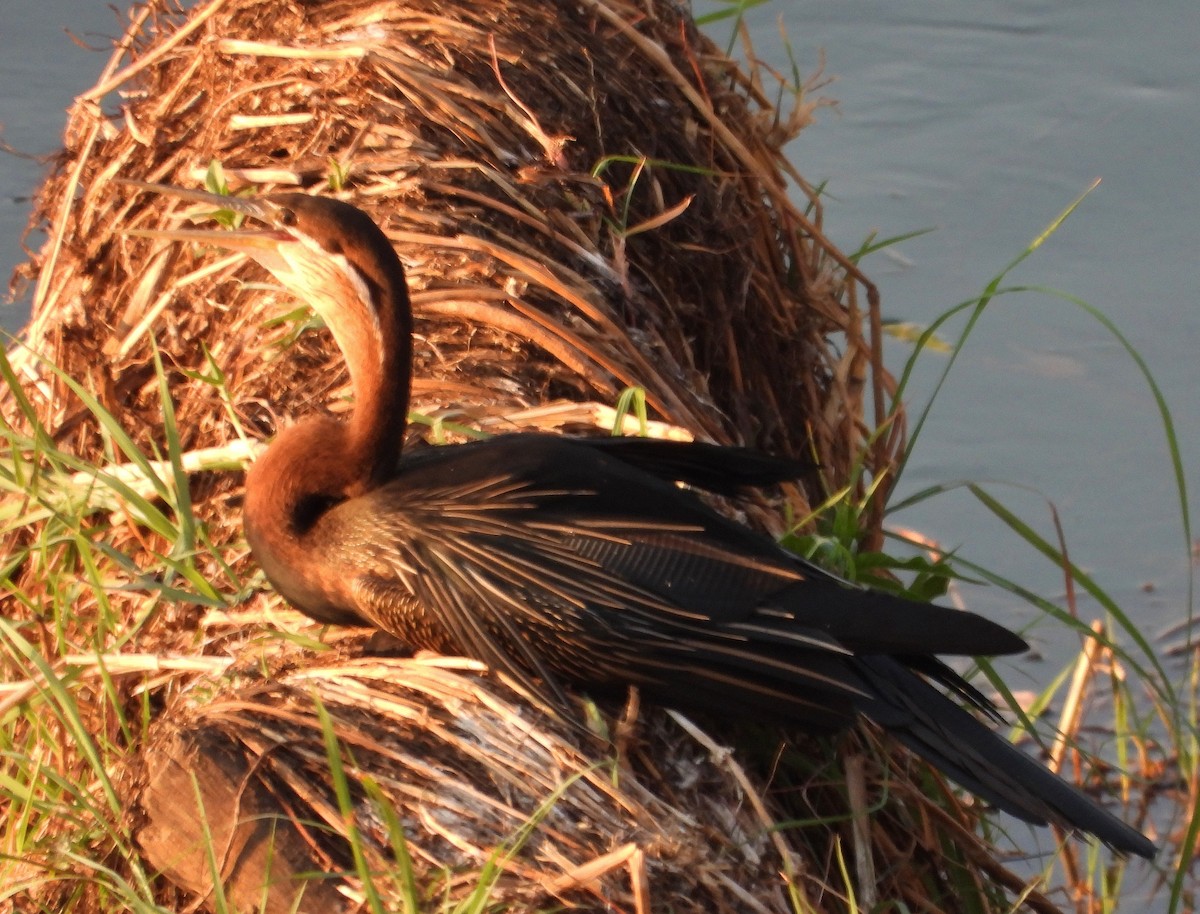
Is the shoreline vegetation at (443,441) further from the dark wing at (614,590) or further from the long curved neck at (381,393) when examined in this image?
the long curved neck at (381,393)

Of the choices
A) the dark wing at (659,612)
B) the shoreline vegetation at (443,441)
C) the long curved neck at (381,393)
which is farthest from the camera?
the long curved neck at (381,393)

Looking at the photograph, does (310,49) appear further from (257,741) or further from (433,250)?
(257,741)

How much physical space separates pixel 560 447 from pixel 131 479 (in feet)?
2.69

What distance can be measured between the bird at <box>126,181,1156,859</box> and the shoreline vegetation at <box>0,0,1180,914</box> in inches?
3.5

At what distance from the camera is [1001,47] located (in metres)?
5.77

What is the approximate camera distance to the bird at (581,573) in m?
2.38

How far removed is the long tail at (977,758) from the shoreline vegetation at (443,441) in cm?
12

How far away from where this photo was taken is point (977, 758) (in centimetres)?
244

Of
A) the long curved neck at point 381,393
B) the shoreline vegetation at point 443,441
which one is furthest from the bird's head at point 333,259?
the shoreline vegetation at point 443,441

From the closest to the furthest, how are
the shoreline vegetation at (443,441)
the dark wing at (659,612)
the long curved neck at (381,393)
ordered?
the shoreline vegetation at (443,441), the dark wing at (659,612), the long curved neck at (381,393)

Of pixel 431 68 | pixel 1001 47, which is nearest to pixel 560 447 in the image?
pixel 431 68

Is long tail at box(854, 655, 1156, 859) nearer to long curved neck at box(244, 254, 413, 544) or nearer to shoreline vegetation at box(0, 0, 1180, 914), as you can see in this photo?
shoreline vegetation at box(0, 0, 1180, 914)

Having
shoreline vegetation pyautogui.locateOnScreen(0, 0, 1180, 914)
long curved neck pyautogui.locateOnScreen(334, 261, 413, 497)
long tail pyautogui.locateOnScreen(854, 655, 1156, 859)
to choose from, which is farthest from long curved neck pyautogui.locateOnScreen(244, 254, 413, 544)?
long tail pyautogui.locateOnScreen(854, 655, 1156, 859)

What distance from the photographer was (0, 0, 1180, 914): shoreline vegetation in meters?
2.16
